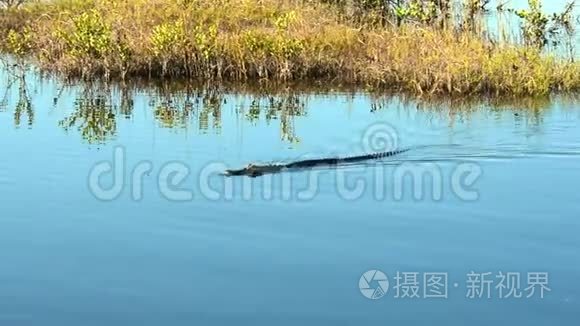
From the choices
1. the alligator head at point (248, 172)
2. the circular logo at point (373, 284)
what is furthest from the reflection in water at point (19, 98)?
the circular logo at point (373, 284)

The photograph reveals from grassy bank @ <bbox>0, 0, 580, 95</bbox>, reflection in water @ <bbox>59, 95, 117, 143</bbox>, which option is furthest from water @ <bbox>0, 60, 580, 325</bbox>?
grassy bank @ <bbox>0, 0, 580, 95</bbox>

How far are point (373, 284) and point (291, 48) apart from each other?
911 centimetres

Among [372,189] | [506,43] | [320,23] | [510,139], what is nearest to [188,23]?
[320,23]

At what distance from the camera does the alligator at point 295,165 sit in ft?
29.0

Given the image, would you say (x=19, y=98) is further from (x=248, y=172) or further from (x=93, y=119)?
(x=248, y=172)

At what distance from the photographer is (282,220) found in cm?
759

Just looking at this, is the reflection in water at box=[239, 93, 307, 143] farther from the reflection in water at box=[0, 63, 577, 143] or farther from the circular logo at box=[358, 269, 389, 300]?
the circular logo at box=[358, 269, 389, 300]

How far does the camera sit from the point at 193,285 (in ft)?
19.9

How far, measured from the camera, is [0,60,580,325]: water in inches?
230

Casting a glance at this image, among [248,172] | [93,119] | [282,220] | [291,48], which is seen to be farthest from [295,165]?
[291,48]

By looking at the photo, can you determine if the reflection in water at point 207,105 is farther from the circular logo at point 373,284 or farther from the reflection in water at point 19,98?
the circular logo at point 373,284

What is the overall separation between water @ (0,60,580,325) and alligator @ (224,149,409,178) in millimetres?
163

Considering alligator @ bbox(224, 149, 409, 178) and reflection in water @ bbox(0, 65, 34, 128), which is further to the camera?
reflection in water @ bbox(0, 65, 34, 128)

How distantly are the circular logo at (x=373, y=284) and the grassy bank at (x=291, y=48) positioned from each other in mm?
8091
